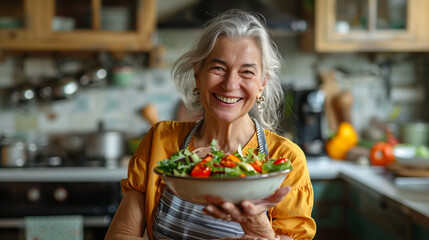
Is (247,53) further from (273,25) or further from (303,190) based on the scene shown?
(273,25)

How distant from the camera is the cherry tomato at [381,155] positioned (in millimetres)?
2576

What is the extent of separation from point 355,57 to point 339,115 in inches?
17.2

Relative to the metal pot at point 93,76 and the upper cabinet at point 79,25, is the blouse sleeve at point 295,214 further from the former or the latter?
the metal pot at point 93,76

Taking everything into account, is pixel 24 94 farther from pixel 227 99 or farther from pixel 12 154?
pixel 227 99

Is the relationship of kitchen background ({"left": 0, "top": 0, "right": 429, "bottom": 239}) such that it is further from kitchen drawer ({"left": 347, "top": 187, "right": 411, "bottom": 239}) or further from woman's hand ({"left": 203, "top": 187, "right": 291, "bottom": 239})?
woman's hand ({"left": 203, "top": 187, "right": 291, "bottom": 239})

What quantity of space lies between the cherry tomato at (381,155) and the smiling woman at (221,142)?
4.88 ft

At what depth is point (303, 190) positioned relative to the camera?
1.20 m

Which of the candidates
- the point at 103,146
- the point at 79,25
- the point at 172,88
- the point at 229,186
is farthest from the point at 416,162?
the point at 79,25

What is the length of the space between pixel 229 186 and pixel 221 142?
449 mm

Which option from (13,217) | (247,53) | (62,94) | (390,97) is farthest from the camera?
(390,97)

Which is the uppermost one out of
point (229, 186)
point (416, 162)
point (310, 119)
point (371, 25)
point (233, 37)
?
point (371, 25)

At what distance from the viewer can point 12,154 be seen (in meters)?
2.71

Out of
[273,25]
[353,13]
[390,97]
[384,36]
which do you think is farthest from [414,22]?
[273,25]

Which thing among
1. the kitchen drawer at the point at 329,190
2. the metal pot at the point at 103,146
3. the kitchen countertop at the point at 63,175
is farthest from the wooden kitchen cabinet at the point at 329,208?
the metal pot at the point at 103,146
